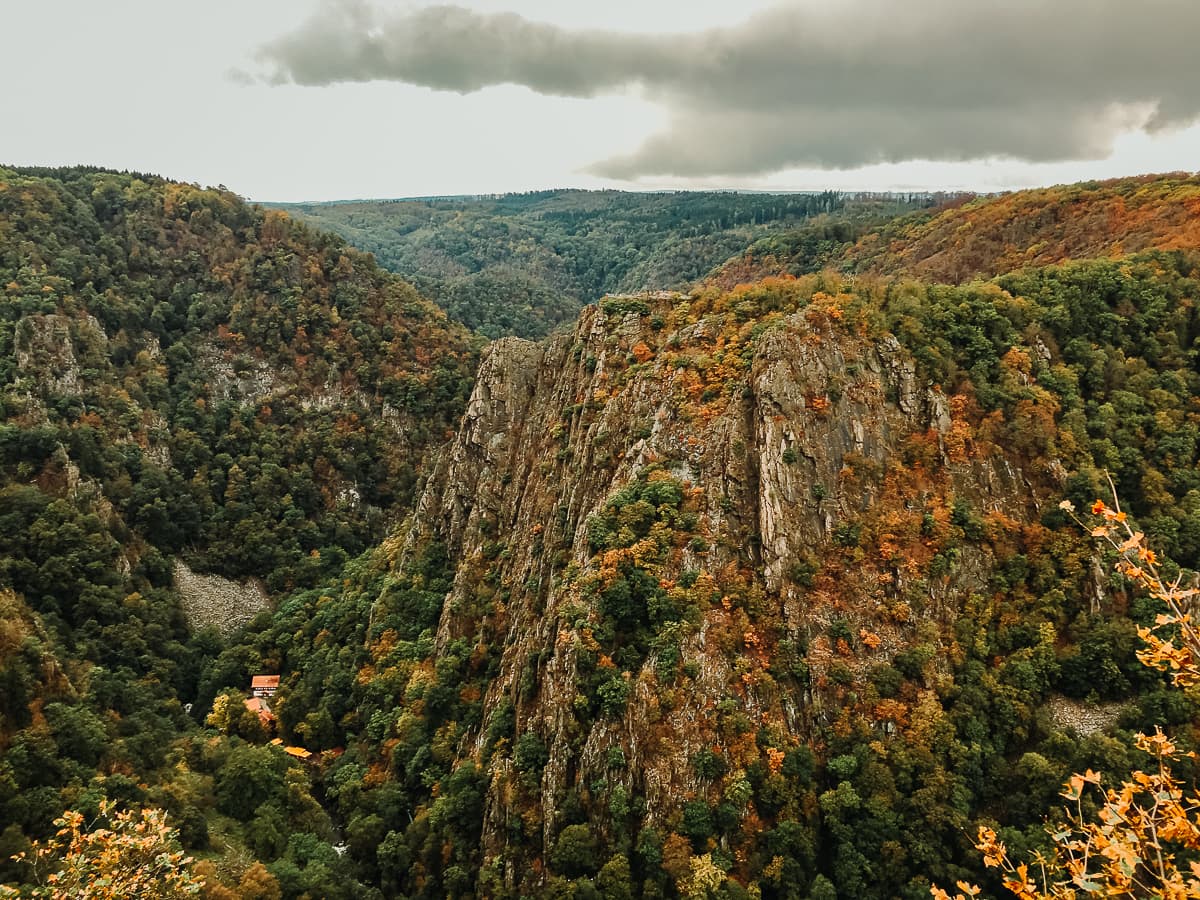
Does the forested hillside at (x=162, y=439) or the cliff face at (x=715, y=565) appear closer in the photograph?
the cliff face at (x=715, y=565)

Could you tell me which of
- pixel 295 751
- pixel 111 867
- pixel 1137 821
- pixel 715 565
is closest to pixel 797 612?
pixel 715 565

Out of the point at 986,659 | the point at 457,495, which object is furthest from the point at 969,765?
the point at 457,495

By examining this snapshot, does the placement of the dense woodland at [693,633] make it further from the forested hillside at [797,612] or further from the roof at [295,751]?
the roof at [295,751]

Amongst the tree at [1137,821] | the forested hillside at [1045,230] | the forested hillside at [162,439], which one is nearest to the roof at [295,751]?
the forested hillside at [162,439]

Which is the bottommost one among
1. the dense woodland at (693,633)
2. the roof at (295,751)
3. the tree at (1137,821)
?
the roof at (295,751)

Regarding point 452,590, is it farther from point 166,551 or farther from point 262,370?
point 262,370

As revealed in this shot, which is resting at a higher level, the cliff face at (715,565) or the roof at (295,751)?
the cliff face at (715,565)

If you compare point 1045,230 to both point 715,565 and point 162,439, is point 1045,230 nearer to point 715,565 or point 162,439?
point 715,565

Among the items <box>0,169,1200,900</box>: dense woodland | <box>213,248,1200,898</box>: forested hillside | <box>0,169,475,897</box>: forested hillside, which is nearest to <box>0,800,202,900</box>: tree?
<box>0,169,1200,900</box>: dense woodland
